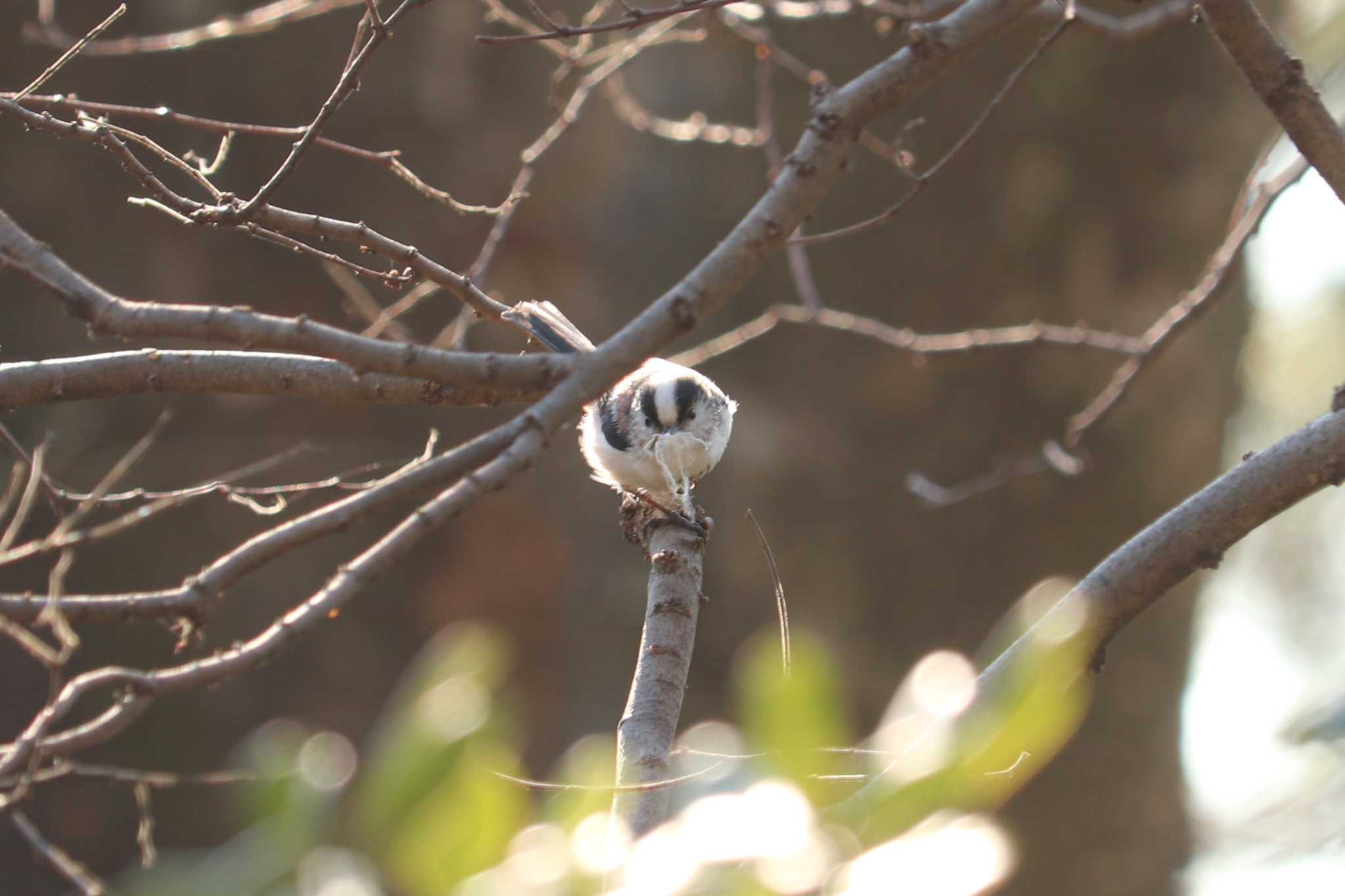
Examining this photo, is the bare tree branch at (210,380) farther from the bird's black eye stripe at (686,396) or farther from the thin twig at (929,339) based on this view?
the bird's black eye stripe at (686,396)

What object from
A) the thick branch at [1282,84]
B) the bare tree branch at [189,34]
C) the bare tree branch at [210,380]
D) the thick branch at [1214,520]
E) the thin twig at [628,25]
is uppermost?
the bare tree branch at [189,34]

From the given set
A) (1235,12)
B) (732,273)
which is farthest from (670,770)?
(1235,12)

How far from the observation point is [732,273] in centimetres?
153

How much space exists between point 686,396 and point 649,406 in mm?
115

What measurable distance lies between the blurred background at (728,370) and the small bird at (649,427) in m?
2.48

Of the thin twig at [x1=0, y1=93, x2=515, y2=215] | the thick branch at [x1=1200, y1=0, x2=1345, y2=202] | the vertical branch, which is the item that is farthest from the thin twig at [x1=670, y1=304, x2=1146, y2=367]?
the thin twig at [x1=0, y1=93, x2=515, y2=215]

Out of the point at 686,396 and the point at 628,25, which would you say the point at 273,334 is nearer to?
the point at 628,25

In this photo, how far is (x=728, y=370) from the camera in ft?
22.1

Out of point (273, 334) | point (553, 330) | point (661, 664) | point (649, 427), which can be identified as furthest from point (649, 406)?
point (273, 334)

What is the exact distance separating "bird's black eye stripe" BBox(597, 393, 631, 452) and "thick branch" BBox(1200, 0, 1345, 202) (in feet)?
6.45

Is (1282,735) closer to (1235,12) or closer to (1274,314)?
(1235,12)

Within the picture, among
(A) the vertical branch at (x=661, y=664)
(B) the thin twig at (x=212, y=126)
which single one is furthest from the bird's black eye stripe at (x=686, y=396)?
(B) the thin twig at (x=212, y=126)

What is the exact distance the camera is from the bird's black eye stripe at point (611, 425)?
3.65m

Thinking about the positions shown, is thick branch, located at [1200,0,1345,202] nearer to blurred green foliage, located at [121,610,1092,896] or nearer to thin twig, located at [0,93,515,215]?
thin twig, located at [0,93,515,215]
